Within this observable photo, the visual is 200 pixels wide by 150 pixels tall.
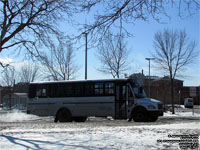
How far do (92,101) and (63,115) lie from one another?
100 inches

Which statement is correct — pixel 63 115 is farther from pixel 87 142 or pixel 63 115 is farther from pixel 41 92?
pixel 87 142

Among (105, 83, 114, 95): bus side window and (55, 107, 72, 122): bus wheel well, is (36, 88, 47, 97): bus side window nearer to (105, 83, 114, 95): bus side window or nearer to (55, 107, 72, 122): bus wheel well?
(55, 107, 72, 122): bus wheel well

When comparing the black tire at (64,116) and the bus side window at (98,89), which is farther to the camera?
the black tire at (64,116)

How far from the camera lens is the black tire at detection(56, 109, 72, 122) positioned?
20844 millimetres

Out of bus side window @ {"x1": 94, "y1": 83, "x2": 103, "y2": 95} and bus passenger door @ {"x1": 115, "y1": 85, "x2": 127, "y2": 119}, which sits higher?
bus side window @ {"x1": 94, "y1": 83, "x2": 103, "y2": 95}

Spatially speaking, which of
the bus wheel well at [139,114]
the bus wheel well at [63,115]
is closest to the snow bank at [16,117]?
the bus wheel well at [63,115]

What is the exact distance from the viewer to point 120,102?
19172 mm

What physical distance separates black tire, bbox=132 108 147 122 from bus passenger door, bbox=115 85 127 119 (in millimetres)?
704

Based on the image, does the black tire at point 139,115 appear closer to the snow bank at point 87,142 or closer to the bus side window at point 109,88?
the bus side window at point 109,88

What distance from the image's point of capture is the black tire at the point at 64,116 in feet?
68.4

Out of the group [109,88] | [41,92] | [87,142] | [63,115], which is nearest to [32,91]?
[41,92]

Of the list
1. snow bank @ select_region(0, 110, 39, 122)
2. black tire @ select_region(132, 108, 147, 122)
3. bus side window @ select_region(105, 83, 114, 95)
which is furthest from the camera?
snow bank @ select_region(0, 110, 39, 122)

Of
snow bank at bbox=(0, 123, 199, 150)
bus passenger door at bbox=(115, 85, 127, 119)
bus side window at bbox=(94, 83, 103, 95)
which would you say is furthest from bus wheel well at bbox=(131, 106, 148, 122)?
snow bank at bbox=(0, 123, 199, 150)

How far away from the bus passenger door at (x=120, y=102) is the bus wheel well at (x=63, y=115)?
12.2 ft
